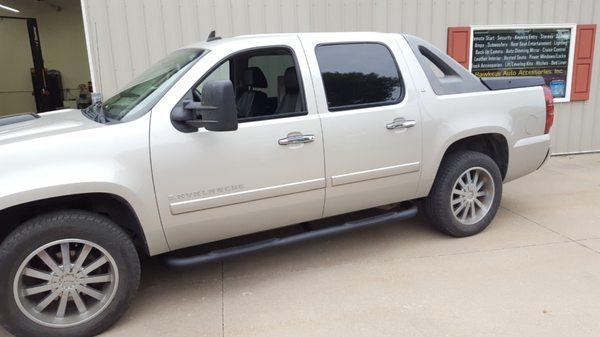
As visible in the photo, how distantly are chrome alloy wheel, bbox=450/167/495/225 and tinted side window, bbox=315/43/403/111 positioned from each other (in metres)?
1.10

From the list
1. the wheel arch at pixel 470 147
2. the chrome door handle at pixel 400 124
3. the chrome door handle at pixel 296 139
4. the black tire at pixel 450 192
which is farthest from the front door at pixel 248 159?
the black tire at pixel 450 192

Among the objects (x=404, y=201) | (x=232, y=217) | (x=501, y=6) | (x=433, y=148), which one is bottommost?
(x=404, y=201)

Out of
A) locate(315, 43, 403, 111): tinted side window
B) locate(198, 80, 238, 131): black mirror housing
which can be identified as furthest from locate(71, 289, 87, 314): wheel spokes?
locate(315, 43, 403, 111): tinted side window

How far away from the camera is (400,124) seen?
388cm

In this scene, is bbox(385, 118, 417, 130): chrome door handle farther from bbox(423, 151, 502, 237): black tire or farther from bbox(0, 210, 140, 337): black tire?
bbox(0, 210, 140, 337): black tire

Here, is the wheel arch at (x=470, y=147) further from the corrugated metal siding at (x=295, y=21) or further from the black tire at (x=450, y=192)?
the corrugated metal siding at (x=295, y=21)

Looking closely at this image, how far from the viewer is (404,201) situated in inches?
171

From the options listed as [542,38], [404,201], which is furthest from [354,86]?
[542,38]

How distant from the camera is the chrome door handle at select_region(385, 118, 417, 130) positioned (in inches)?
151

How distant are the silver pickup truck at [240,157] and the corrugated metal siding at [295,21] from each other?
2357 mm

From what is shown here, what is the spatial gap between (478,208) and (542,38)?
13.9 feet

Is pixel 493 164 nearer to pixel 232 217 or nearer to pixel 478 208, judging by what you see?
pixel 478 208

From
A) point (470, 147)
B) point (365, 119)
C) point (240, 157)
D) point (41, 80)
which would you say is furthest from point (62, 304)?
point (41, 80)

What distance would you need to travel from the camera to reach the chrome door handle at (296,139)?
3396mm
